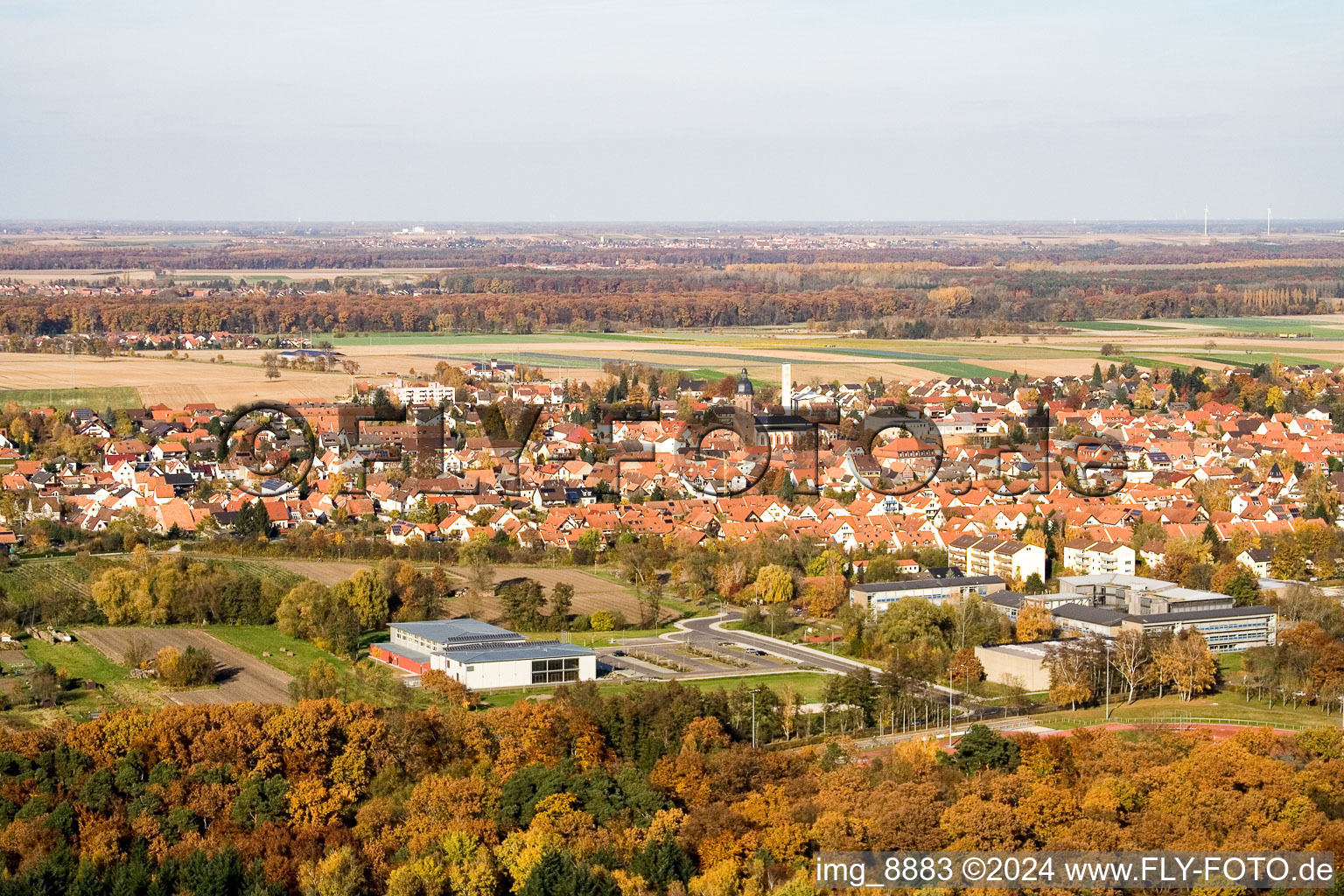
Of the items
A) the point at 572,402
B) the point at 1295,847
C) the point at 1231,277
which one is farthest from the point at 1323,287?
the point at 1295,847

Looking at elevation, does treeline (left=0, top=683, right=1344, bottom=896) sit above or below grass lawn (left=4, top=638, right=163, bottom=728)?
above

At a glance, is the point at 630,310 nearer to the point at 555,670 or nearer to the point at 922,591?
the point at 922,591

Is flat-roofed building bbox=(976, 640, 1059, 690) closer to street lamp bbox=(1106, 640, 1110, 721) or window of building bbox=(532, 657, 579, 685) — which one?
street lamp bbox=(1106, 640, 1110, 721)

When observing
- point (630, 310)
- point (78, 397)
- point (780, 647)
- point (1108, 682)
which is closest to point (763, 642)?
point (780, 647)

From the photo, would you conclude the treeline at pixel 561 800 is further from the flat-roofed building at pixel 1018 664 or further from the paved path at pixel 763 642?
the paved path at pixel 763 642

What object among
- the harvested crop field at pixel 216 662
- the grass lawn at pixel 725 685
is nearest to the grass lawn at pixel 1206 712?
the grass lawn at pixel 725 685

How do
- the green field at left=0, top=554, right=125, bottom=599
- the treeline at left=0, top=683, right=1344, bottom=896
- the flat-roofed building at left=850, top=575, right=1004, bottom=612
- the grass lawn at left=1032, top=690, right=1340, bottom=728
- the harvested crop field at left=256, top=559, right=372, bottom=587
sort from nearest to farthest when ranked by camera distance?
the treeline at left=0, top=683, right=1344, bottom=896 < the grass lawn at left=1032, top=690, right=1340, bottom=728 < the flat-roofed building at left=850, top=575, right=1004, bottom=612 < the green field at left=0, top=554, right=125, bottom=599 < the harvested crop field at left=256, top=559, right=372, bottom=587

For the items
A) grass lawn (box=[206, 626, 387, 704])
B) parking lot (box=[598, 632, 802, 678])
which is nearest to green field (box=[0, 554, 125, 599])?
grass lawn (box=[206, 626, 387, 704])
